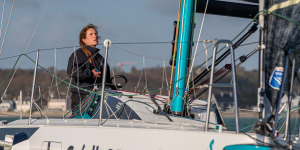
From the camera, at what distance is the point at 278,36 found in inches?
160

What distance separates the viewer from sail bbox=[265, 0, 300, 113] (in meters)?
4.00

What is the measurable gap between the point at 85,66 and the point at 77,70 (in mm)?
356

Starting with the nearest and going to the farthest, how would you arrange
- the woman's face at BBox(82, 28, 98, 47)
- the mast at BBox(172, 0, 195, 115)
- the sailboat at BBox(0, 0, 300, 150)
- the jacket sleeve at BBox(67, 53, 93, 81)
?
the sailboat at BBox(0, 0, 300, 150) < the mast at BBox(172, 0, 195, 115) < the jacket sleeve at BBox(67, 53, 93, 81) < the woman's face at BBox(82, 28, 98, 47)

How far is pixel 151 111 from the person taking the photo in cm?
536

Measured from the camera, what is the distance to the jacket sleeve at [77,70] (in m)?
5.82

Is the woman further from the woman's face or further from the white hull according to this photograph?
Result: the white hull

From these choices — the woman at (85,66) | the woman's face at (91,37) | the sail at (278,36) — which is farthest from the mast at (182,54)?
the sail at (278,36)

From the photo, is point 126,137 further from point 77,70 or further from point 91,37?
point 91,37

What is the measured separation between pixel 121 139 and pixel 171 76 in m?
1.68

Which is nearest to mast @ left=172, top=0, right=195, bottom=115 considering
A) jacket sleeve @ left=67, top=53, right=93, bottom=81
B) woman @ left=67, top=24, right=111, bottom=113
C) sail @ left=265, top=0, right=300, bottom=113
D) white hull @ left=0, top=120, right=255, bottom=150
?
white hull @ left=0, top=120, right=255, bottom=150

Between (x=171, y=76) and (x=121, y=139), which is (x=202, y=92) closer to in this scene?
(x=171, y=76)

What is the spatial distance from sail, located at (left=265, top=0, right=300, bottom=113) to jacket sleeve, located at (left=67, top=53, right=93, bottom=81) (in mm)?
2578

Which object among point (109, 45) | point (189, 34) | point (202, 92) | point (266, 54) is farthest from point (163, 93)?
point (266, 54)

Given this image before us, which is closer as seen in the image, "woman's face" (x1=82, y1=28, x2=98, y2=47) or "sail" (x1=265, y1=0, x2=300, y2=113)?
"sail" (x1=265, y1=0, x2=300, y2=113)
